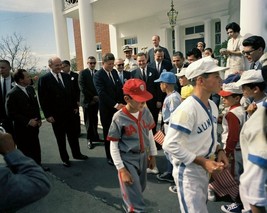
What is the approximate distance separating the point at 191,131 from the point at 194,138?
81 millimetres

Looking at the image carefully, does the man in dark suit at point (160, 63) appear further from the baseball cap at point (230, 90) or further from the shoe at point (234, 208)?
the shoe at point (234, 208)

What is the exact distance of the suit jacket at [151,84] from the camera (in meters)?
4.91

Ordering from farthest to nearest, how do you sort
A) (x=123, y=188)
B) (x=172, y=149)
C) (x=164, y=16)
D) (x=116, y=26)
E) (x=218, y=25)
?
(x=116, y=26) < (x=164, y=16) < (x=218, y=25) < (x=123, y=188) < (x=172, y=149)

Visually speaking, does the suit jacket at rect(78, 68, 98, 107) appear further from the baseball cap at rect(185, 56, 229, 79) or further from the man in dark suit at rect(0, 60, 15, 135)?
the baseball cap at rect(185, 56, 229, 79)

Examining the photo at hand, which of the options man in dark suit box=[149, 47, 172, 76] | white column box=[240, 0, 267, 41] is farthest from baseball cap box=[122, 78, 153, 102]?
white column box=[240, 0, 267, 41]

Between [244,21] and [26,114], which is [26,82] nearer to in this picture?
[26,114]

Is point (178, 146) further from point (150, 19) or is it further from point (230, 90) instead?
point (150, 19)

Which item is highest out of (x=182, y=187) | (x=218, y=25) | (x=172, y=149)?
(x=218, y=25)

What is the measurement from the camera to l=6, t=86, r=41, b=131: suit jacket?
4.10m

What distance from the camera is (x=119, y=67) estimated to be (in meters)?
4.86

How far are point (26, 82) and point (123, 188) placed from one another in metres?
2.78

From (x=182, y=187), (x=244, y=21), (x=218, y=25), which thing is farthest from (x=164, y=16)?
(x=182, y=187)

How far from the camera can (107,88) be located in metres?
4.48

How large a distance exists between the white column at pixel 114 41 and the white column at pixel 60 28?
400 centimetres
